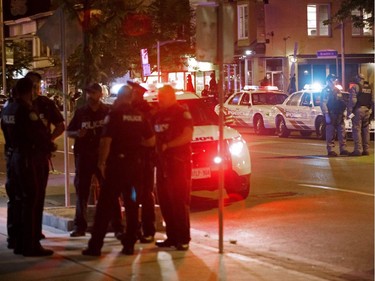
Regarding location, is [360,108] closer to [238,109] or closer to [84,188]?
[84,188]

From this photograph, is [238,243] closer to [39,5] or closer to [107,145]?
[107,145]

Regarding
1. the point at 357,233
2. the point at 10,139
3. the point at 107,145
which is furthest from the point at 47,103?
the point at 357,233

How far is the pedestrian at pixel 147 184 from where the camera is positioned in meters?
8.41

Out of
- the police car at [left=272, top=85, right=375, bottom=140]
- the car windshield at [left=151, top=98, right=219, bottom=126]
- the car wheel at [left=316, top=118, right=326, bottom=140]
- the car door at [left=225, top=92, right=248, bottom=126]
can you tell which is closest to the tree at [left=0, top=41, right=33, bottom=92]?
the car door at [left=225, top=92, right=248, bottom=126]

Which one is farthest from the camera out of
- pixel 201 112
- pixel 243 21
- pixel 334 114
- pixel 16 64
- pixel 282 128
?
pixel 16 64

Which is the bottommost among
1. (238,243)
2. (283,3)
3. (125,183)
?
(238,243)

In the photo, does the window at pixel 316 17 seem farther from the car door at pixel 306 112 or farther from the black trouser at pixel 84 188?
the black trouser at pixel 84 188

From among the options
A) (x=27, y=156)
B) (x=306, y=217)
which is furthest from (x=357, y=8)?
(x=27, y=156)

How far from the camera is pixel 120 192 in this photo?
8109 millimetres

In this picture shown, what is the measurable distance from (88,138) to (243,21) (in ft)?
117

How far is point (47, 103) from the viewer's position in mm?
8773

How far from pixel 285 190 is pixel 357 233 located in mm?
3824

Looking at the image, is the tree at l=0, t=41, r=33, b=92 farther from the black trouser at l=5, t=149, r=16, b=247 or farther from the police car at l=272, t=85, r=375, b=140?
the black trouser at l=5, t=149, r=16, b=247

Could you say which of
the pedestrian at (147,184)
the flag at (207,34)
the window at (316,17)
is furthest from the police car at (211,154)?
the window at (316,17)
